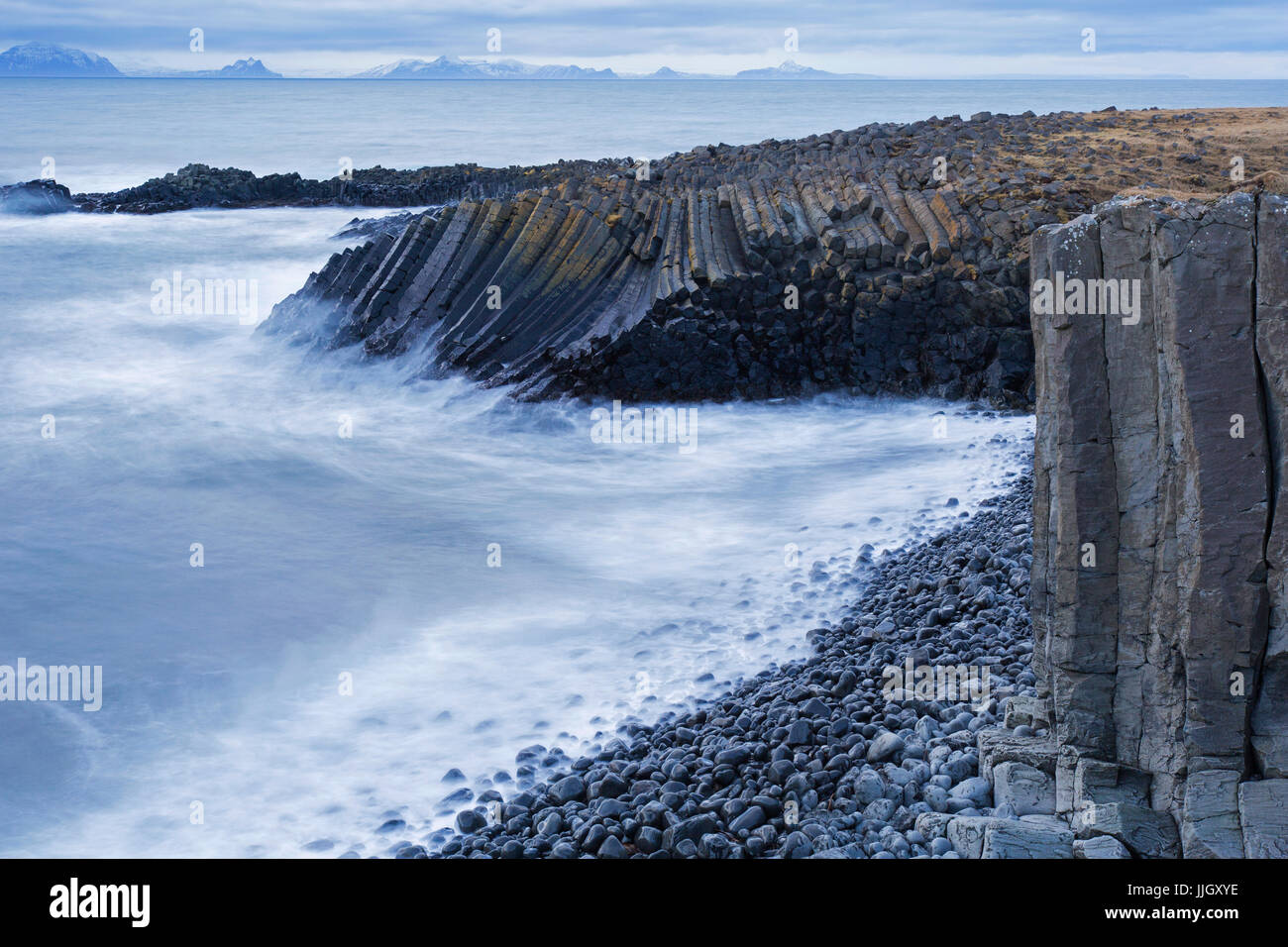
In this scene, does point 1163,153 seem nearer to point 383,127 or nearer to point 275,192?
point 275,192

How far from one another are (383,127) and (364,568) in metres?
61.0

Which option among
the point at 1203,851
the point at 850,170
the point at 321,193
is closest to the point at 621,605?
the point at 1203,851

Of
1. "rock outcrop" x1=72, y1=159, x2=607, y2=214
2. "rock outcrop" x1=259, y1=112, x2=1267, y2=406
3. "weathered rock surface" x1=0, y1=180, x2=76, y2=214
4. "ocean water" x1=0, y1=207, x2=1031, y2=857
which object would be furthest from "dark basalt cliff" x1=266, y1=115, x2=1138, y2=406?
"weathered rock surface" x1=0, y1=180, x2=76, y2=214

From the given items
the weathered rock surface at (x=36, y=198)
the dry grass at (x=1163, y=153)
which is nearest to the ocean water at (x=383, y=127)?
the weathered rock surface at (x=36, y=198)

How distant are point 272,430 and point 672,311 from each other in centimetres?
570

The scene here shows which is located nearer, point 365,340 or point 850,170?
point 365,340

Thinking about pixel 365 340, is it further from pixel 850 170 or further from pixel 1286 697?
pixel 1286 697

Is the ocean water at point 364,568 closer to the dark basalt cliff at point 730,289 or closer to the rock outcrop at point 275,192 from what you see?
the dark basalt cliff at point 730,289

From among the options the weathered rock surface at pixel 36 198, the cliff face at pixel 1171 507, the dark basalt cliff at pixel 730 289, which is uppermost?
the weathered rock surface at pixel 36 198

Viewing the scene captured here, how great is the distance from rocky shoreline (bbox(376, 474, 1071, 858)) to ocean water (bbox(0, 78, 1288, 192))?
39.2m

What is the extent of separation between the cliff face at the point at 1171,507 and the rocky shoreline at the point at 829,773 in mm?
531

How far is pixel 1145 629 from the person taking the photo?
4.85m

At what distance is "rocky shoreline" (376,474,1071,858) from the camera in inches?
208

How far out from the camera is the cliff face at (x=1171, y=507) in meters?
4.36
